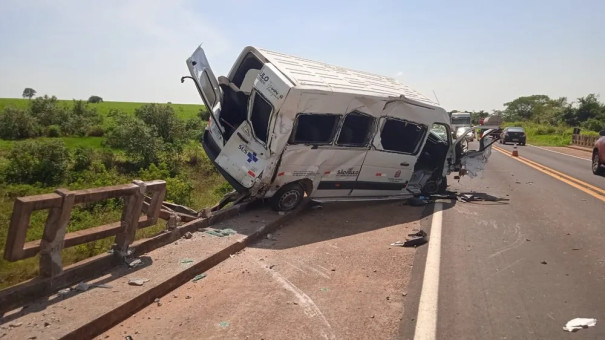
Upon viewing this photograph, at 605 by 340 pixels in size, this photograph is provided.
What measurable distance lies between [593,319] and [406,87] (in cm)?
723

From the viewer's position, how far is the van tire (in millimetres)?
7715

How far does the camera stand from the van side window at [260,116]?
23.8 feet

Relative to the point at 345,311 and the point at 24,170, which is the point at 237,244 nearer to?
the point at 345,311

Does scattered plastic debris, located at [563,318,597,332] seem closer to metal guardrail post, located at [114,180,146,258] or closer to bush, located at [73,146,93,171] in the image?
metal guardrail post, located at [114,180,146,258]

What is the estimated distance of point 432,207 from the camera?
9.30 metres

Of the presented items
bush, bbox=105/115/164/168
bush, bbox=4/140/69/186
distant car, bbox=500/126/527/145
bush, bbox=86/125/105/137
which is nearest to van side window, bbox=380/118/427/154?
bush, bbox=4/140/69/186

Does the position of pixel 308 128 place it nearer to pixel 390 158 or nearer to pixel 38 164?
pixel 390 158

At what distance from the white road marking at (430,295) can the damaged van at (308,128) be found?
2.22 m

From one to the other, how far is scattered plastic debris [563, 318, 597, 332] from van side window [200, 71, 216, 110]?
612 cm

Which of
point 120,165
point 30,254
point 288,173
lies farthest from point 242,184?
point 120,165

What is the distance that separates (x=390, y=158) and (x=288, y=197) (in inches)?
94.1

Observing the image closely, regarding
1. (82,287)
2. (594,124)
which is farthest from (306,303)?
(594,124)

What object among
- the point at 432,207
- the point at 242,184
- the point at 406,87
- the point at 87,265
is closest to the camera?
the point at 87,265

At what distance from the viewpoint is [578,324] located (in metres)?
3.79
